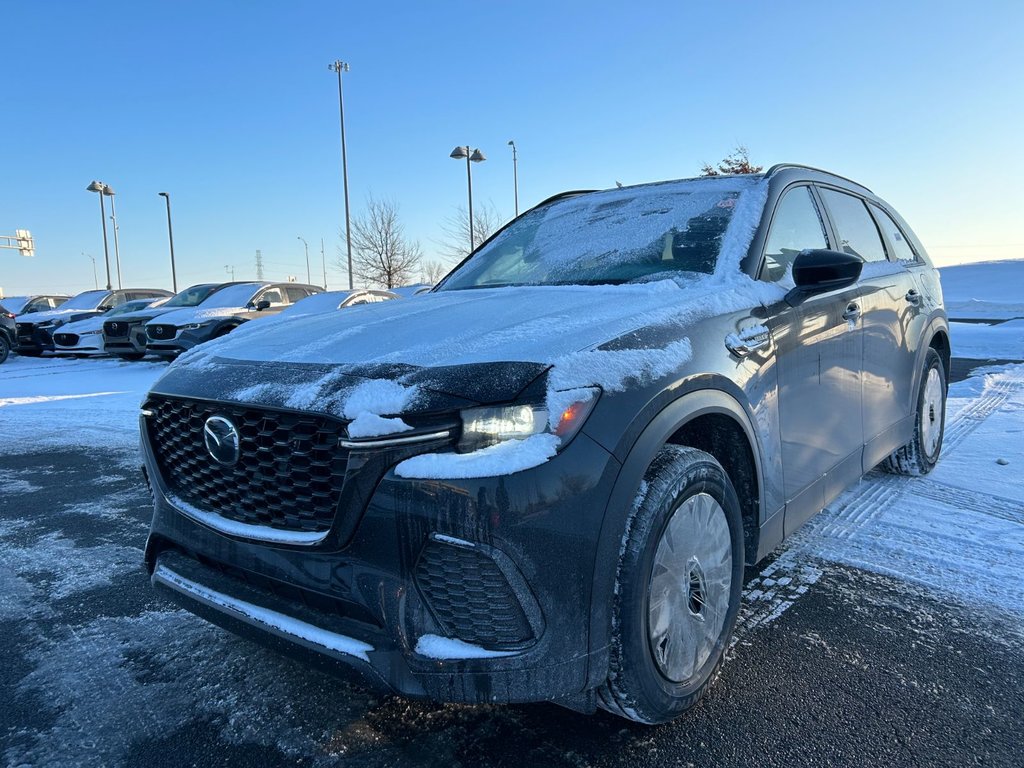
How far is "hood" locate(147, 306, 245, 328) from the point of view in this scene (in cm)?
1209

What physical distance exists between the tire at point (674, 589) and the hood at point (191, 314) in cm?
1176

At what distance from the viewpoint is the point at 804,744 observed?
1.90 m

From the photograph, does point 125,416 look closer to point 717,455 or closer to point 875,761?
point 717,455

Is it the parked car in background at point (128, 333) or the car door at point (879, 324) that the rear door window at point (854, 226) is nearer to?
the car door at point (879, 324)

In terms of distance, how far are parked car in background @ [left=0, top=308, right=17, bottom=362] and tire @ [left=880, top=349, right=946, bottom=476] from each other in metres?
18.4

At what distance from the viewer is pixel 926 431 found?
4.41m

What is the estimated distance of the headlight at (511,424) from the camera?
1.62m

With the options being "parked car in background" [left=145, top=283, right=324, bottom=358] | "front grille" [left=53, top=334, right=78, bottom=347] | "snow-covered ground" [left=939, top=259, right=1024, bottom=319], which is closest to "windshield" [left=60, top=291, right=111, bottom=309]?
"front grille" [left=53, top=334, right=78, bottom=347]

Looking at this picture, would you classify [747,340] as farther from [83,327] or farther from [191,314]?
[83,327]

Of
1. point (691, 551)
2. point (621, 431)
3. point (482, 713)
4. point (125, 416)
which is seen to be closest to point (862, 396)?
point (691, 551)

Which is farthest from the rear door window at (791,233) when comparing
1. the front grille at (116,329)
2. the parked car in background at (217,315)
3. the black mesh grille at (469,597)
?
the front grille at (116,329)

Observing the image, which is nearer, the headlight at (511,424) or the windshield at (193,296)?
the headlight at (511,424)

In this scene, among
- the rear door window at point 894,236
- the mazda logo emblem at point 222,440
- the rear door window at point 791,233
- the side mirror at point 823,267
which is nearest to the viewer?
the mazda logo emblem at point 222,440

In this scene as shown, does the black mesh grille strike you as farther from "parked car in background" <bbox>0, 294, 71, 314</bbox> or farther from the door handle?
"parked car in background" <bbox>0, 294, 71, 314</bbox>
